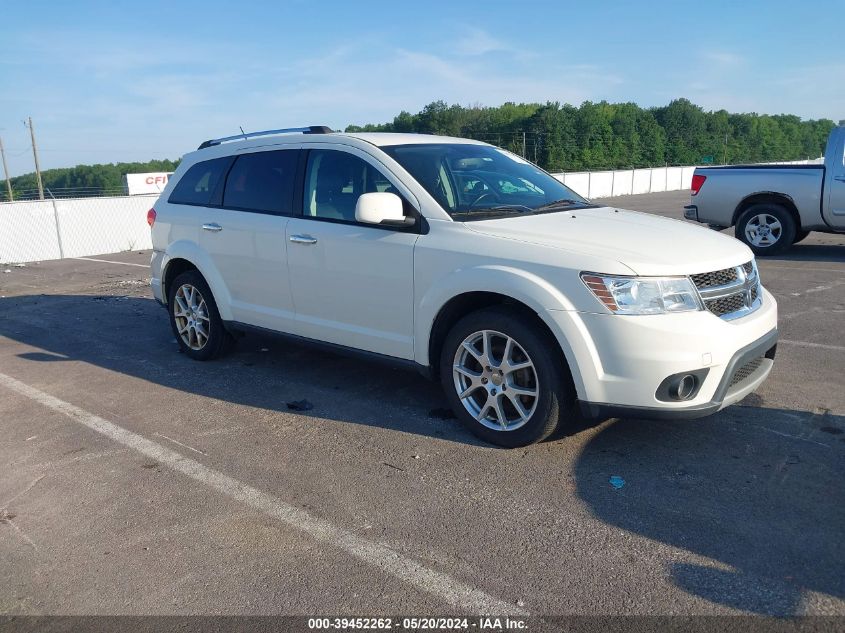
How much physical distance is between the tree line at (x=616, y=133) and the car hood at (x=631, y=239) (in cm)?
4887

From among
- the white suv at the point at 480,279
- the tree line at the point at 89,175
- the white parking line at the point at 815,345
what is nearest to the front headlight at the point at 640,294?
the white suv at the point at 480,279

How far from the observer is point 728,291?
4.01 m

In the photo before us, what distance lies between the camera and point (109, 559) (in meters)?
3.26

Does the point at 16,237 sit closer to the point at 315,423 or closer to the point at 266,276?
the point at 266,276

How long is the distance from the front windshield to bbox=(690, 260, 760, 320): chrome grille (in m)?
1.24

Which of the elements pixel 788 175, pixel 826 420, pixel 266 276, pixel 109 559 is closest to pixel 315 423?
pixel 266 276

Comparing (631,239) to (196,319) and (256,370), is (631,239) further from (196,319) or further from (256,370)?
(196,319)

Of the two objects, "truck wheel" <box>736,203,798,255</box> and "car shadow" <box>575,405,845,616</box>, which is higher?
"truck wheel" <box>736,203,798,255</box>

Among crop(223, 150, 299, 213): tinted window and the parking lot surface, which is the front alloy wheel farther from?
crop(223, 150, 299, 213): tinted window

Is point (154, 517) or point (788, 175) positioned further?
point (788, 175)

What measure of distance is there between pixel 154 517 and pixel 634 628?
2318mm

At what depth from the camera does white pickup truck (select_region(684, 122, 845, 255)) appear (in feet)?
35.0

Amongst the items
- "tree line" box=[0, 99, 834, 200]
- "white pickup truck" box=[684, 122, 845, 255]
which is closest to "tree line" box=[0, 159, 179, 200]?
"tree line" box=[0, 99, 834, 200]

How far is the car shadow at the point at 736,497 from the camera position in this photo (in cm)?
291
